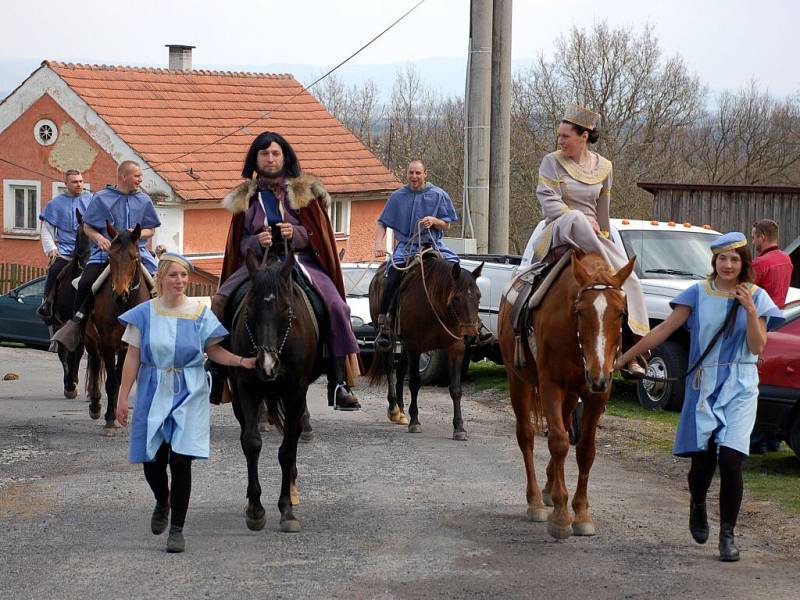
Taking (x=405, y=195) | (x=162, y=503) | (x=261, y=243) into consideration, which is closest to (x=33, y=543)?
(x=162, y=503)

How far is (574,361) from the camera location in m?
8.19

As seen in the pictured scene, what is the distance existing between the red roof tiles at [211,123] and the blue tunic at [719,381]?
1026 inches

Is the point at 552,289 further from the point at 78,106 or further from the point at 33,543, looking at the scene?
the point at 78,106

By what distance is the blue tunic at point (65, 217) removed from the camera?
15133 millimetres

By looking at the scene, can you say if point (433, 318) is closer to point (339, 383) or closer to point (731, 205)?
point (339, 383)

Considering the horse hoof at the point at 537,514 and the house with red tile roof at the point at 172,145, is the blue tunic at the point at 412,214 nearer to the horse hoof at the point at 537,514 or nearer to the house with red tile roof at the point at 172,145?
the horse hoof at the point at 537,514

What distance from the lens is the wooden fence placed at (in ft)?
107

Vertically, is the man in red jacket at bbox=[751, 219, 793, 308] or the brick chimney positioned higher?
the brick chimney

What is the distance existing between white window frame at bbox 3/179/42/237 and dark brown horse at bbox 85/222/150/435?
24780mm

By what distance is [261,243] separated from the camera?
8.98 m

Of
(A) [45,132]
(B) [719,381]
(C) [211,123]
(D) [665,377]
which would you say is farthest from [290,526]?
(C) [211,123]

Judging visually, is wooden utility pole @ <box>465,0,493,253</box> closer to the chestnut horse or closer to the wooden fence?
the chestnut horse

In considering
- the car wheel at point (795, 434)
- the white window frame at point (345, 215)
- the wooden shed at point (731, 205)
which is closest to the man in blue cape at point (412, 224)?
the car wheel at point (795, 434)

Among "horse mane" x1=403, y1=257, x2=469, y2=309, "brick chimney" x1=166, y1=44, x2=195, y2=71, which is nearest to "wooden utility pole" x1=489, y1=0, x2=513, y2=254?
"horse mane" x1=403, y1=257, x2=469, y2=309
